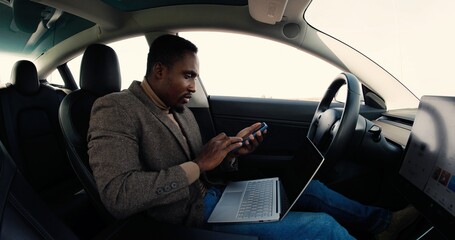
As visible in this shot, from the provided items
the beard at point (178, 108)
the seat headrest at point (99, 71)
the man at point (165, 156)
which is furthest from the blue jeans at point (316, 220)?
the seat headrest at point (99, 71)

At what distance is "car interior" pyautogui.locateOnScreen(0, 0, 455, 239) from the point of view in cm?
109

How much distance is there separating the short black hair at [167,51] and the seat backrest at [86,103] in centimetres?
35

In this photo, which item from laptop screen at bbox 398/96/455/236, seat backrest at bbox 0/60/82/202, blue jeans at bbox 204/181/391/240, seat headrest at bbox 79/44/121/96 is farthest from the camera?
seat backrest at bbox 0/60/82/202

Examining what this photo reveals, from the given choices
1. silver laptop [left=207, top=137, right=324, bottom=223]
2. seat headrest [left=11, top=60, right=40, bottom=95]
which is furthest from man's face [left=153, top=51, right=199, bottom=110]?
seat headrest [left=11, top=60, right=40, bottom=95]

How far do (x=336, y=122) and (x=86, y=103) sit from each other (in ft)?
3.60

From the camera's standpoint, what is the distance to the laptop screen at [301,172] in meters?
1.00

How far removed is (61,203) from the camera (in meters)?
1.56

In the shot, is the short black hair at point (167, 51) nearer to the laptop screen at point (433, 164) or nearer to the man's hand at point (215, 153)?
the man's hand at point (215, 153)

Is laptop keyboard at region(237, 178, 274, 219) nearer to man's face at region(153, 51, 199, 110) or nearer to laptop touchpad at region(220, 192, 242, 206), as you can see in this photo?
laptop touchpad at region(220, 192, 242, 206)

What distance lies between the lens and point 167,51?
111cm

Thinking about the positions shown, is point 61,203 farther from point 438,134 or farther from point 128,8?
point 438,134

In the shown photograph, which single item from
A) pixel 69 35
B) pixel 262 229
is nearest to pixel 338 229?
pixel 262 229

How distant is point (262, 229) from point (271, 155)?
1079 mm

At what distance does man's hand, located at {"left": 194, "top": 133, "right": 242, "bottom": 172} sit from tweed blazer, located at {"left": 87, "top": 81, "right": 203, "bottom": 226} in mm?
93
